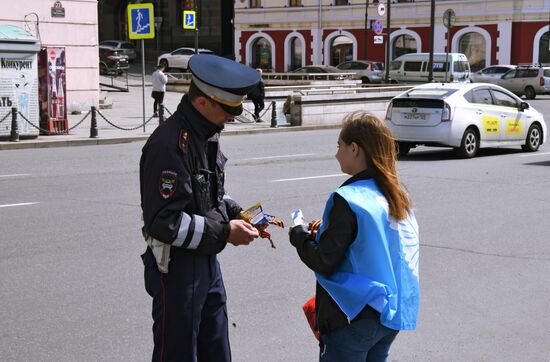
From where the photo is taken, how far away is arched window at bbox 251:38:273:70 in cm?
6041

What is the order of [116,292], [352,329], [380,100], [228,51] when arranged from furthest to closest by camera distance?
[228,51] → [380,100] → [116,292] → [352,329]

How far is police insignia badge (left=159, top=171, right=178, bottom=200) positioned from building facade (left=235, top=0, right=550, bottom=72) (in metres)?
→ 40.4

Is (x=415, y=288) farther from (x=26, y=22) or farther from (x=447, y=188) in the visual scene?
(x=26, y=22)

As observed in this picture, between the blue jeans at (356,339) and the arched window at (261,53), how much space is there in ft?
188

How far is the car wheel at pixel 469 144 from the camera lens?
16.2 m

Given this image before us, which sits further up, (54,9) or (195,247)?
(54,9)

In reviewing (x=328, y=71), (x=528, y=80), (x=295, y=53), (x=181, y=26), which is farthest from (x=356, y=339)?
(x=181, y=26)

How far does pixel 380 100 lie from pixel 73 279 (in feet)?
70.0

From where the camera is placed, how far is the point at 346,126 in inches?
135

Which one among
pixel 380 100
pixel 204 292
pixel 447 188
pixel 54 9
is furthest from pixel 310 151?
pixel 204 292

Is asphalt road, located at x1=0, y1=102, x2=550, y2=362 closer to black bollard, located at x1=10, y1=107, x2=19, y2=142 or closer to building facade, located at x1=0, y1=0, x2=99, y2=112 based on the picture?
black bollard, located at x1=10, y1=107, x2=19, y2=142

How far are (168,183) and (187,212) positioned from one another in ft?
0.61

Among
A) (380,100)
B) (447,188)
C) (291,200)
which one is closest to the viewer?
(291,200)

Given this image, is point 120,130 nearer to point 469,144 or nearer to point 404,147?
point 404,147
